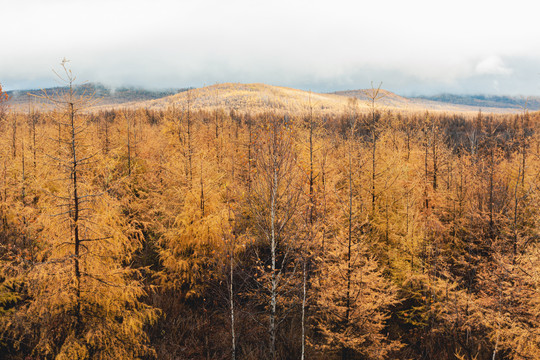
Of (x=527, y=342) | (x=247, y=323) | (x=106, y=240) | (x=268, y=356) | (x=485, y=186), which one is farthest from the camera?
(x=485, y=186)

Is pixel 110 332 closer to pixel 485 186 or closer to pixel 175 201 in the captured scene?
pixel 175 201

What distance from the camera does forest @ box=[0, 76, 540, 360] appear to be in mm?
6719

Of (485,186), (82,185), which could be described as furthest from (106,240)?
(485,186)

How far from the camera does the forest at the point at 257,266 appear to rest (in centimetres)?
672

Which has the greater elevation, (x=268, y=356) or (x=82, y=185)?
(x=82, y=185)

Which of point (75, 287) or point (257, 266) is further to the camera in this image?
point (257, 266)

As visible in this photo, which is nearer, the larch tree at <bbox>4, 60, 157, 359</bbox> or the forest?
the larch tree at <bbox>4, 60, 157, 359</bbox>

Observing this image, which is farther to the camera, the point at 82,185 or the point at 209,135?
the point at 209,135

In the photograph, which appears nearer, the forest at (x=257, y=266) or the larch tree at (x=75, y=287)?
the larch tree at (x=75, y=287)

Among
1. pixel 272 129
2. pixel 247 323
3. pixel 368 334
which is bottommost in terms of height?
pixel 247 323

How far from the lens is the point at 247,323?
12.4 m

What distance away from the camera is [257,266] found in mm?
10461

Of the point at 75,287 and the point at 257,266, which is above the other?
the point at 75,287

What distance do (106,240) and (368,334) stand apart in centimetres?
837
